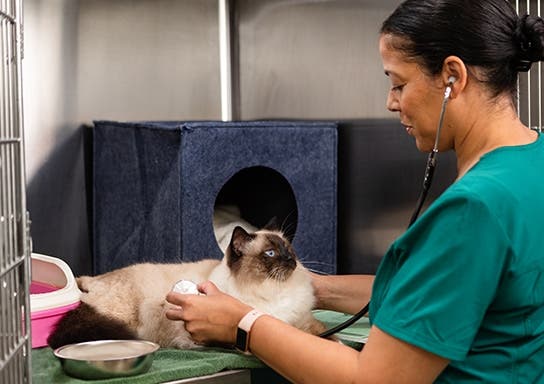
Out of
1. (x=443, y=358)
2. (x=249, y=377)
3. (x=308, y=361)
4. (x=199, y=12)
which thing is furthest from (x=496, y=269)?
(x=199, y=12)

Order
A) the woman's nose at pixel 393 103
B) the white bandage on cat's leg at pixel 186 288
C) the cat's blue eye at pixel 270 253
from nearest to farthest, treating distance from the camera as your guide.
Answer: the woman's nose at pixel 393 103 → the white bandage on cat's leg at pixel 186 288 → the cat's blue eye at pixel 270 253

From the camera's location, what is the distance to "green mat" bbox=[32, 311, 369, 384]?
1480mm

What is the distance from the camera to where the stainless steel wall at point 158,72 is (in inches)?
95.3

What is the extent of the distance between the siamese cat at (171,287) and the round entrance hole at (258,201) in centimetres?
44

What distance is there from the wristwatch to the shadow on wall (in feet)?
3.79

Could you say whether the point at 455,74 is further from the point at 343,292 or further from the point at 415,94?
the point at 343,292

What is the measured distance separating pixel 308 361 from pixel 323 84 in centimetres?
131

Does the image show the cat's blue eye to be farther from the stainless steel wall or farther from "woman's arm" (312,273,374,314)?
the stainless steel wall

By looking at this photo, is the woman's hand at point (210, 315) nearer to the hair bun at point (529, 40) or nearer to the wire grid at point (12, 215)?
the wire grid at point (12, 215)

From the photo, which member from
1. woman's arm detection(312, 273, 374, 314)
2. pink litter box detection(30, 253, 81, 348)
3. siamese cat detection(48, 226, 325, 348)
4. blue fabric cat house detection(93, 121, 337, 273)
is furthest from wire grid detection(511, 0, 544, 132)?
pink litter box detection(30, 253, 81, 348)

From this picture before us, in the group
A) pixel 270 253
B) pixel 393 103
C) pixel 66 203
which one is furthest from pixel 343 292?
pixel 66 203

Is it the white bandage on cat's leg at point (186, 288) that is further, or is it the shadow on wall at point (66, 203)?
the shadow on wall at point (66, 203)

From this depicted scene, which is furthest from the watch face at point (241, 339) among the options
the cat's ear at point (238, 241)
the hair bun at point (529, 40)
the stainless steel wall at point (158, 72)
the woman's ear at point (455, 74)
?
the stainless steel wall at point (158, 72)

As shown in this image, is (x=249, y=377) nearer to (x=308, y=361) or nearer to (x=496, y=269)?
(x=308, y=361)
